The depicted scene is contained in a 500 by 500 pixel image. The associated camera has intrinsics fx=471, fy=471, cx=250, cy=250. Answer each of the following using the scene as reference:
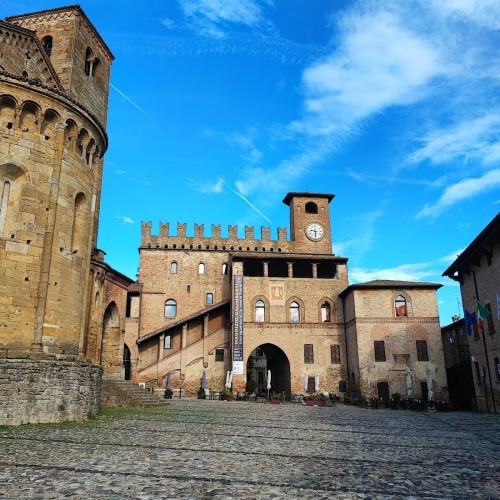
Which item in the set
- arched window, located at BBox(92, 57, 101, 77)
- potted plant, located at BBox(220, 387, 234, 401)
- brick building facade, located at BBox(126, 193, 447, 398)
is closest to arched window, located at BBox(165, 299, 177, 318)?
brick building facade, located at BBox(126, 193, 447, 398)

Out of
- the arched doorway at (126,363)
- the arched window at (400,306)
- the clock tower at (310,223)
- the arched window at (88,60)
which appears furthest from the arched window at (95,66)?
the clock tower at (310,223)

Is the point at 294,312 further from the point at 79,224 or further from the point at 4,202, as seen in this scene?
the point at 4,202

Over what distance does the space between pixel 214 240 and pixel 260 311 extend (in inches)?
435

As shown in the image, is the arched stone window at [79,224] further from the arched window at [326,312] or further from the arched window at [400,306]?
the arched window at [400,306]

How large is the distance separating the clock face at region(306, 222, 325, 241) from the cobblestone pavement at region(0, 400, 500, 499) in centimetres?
Result: 3103

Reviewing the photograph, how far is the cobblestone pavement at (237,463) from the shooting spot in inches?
231

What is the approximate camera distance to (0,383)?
38.4ft

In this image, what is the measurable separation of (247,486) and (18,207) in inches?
426

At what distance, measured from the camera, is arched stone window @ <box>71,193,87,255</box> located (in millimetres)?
15234

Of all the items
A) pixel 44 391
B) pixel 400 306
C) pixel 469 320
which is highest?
pixel 400 306

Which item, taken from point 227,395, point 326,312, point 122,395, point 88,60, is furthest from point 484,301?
point 88,60

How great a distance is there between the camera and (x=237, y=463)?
7.84 meters

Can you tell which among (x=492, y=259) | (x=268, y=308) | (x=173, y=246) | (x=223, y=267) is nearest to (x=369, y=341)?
(x=268, y=308)

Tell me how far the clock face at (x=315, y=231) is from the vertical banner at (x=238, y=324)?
36.2ft
